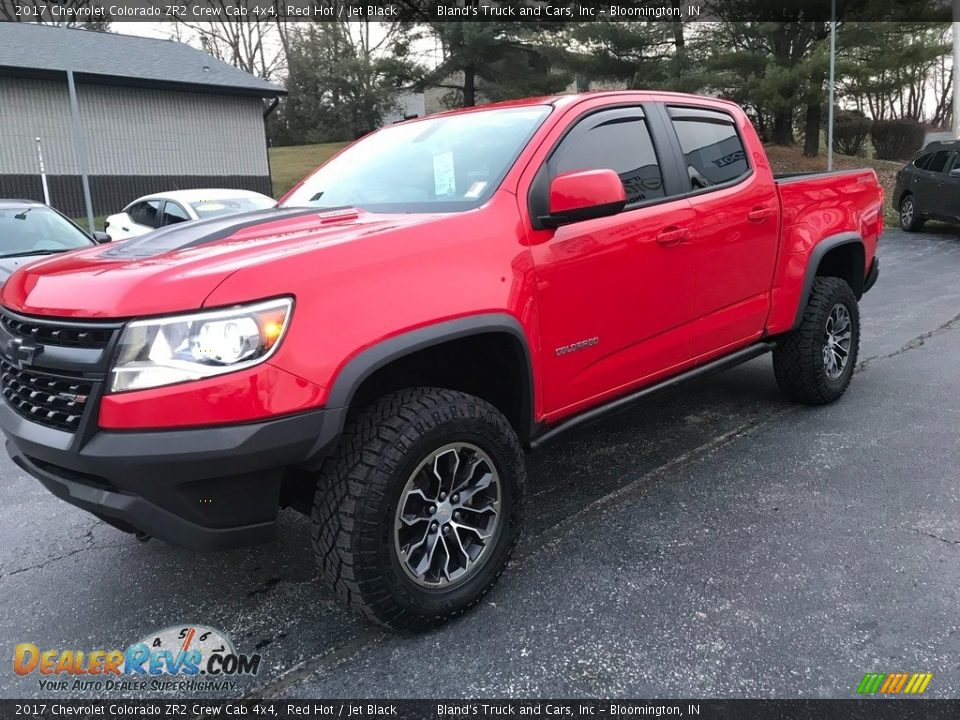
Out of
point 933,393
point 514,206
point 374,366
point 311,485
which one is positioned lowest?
point 933,393

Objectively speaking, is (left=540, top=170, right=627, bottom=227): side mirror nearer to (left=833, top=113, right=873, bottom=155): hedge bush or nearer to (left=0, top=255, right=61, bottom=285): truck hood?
(left=0, top=255, right=61, bottom=285): truck hood

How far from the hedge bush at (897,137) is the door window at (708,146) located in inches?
1147

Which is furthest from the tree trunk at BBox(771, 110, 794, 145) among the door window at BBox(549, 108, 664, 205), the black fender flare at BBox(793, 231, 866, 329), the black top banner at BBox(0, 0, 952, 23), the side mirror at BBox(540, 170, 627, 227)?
the side mirror at BBox(540, 170, 627, 227)

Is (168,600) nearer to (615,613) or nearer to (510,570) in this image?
(510,570)

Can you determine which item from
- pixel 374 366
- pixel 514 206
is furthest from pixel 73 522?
pixel 514 206

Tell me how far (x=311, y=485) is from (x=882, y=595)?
2.09 m

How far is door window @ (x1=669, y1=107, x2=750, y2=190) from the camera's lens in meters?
3.79

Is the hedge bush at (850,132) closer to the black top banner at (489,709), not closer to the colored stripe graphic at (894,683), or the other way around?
the colored stripe graphic at (894,683)

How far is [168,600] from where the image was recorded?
283cm

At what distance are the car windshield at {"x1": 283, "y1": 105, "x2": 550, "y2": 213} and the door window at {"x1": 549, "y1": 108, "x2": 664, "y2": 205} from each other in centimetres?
18

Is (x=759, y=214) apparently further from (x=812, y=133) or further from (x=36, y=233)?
(x=812, y=133)

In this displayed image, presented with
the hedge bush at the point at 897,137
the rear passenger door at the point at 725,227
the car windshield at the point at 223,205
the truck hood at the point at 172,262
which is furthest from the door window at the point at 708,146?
the hedge bush at the point at 897,137

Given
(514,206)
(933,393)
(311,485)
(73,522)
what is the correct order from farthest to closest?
(933,393) < (73,522) < (514,206) < (311,485)

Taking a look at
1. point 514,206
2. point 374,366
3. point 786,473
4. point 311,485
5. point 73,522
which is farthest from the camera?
point 786,473
